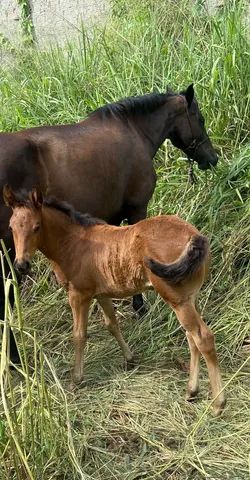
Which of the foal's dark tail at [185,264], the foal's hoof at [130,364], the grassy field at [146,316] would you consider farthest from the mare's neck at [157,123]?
the foal's dark tail at [185,264]

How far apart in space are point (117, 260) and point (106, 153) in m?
1.12

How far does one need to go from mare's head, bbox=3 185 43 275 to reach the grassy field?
631 millimetres

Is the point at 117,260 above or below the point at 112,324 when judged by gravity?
above

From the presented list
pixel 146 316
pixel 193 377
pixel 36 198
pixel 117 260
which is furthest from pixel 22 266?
pixel 146 316

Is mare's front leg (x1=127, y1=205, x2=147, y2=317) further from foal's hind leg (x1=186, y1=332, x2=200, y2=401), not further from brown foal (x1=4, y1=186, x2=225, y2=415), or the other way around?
foal's hind leg (x1=186, y1=332, x2=200, y2=401)

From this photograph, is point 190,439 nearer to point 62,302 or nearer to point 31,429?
point 31,429

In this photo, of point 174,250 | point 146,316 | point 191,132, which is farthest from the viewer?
point 191,132

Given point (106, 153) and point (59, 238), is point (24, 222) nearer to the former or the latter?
point (59, 238)

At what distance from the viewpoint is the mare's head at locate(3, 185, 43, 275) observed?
13.0 feet

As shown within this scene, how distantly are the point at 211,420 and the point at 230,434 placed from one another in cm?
19

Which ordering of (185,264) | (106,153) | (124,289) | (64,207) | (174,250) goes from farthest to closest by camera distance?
(106,153) < (64,207) < (124,289) < (174,250) < (185,264)

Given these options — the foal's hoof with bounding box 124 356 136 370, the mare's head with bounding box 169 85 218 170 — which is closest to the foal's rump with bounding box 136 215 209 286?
the foal's hoof with bounding box 124 356 136 370

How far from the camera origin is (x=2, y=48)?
9328 mm

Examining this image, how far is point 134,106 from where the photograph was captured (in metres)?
5.28
